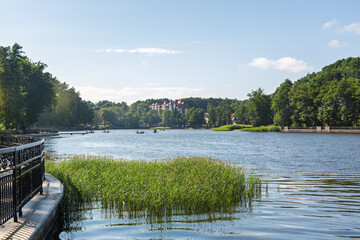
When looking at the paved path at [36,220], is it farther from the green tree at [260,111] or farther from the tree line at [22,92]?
the green tree at [260,111]

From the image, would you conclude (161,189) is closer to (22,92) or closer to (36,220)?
(36,220)

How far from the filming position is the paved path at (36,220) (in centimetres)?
788

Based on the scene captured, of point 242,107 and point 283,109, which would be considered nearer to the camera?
point 283,109

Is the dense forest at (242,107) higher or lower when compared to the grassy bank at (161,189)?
higher

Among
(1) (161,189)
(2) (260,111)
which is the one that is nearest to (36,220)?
(1) (161,189)

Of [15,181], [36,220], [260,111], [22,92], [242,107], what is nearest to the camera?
[15,181]

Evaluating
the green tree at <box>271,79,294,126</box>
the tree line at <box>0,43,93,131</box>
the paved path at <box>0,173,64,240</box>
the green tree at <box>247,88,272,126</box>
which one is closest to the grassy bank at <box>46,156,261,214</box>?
the paved path at <box>0,173,64,240</box>

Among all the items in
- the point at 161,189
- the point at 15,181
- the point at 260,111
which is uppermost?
the point at 260,111

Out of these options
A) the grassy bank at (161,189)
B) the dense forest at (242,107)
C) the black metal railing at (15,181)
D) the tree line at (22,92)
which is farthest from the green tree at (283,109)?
the black metal railing at (15,181)

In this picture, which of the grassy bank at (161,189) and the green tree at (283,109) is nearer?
the grassy bank at (161,189)

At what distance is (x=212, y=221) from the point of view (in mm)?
12273

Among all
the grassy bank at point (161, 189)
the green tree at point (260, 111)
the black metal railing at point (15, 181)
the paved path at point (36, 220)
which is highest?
the green tree at point (260, 111)

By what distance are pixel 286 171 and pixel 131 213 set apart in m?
18.7

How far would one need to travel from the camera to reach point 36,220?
9117mm
